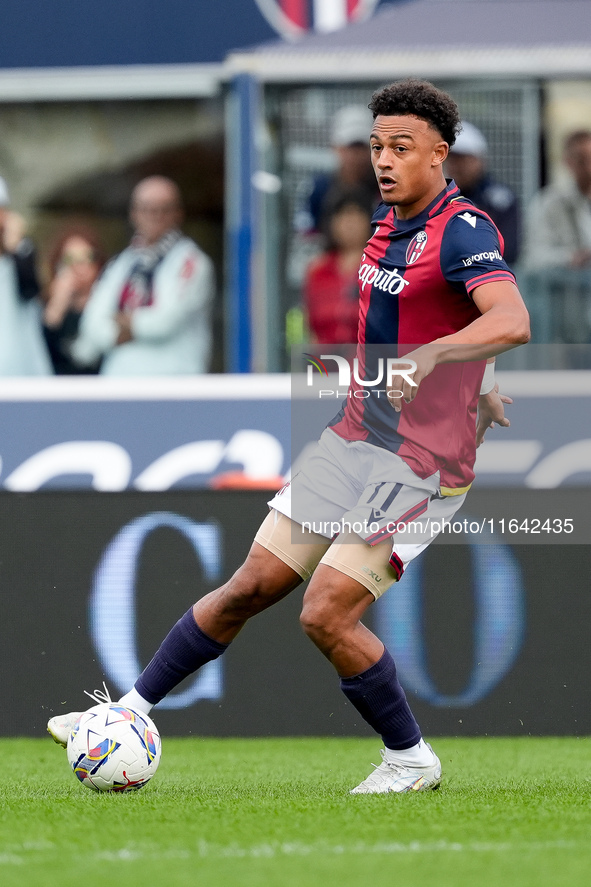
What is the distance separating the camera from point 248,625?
20.9 ft

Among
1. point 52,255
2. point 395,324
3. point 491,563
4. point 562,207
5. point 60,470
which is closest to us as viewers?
point 395,324

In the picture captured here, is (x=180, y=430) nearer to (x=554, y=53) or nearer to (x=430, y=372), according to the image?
(x=554, y=53)

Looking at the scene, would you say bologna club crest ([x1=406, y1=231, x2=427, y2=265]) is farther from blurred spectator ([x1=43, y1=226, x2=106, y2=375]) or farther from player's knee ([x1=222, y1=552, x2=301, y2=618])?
blurred spectator ([x1=43, y1=226, x2=106, y2=375])

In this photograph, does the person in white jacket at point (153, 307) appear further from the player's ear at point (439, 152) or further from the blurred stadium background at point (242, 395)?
the player's ear at point (439, 152)

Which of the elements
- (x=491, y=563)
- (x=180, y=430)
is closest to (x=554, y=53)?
(x=180, y=430)

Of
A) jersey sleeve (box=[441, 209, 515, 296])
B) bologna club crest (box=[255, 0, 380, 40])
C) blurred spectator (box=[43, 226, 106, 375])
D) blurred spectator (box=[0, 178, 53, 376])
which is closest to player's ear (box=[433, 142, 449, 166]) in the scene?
jersey sleeve (box=[441, 209, 515, 296])

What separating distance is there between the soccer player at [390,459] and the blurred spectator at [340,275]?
3.94m

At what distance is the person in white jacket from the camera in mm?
8812

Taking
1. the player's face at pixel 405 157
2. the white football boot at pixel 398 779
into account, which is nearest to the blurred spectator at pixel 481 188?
the player's face at pixel 405 157

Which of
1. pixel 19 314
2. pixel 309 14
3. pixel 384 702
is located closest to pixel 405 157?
pixel 384 702

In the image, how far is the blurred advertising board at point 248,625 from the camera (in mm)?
6258

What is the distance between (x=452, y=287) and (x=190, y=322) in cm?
479

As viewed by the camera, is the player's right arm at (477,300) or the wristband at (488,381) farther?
the wristband at (488,381)

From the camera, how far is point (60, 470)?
7.92 m
